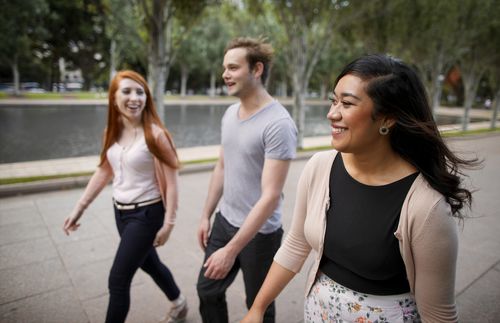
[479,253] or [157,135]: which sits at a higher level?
[157,135]

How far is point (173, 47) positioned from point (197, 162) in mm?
3106

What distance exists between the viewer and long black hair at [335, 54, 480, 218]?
1213mm

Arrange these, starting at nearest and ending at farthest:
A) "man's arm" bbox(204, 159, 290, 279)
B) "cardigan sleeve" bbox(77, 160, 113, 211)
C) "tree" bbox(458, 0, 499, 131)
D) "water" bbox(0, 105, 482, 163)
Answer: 1. "man's arm" bbox(204, 159, 290, 279)
2. "cardigan sleeve" bbox(77, 160, 113, 211)
3. "water" bbox(0, 105, 482, 163)
4. "tree" bbox(458, 0, 499, 131)

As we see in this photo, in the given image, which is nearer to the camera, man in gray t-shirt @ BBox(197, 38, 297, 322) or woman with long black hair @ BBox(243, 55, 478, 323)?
woman with long black hair @ BBox(243, 55, 478, 323)

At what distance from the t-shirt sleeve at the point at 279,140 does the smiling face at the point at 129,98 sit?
103 cm

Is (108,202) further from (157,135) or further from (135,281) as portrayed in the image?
(157,135)

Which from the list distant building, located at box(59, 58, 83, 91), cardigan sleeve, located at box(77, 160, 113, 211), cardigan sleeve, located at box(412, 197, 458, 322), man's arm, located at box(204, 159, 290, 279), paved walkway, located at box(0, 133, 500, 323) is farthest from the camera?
distant building, located at box(59, 58, 83, 91)

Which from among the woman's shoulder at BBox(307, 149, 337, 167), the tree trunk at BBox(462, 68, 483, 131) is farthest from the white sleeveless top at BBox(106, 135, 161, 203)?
the tree trunk at BBox(462, 68, 483, 131)

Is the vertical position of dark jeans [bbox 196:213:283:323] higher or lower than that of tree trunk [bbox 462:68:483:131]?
lower

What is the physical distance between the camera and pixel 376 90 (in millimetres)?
1218

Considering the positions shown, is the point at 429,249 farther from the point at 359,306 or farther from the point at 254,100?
the point at 254,100

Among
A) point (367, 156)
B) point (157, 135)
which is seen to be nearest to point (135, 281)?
point (157, 135)

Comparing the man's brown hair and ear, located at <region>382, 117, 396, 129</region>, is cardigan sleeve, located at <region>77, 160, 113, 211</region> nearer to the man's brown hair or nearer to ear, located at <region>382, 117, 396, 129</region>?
the man's brown hair

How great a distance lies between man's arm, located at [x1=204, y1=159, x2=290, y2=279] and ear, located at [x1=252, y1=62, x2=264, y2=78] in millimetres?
610
